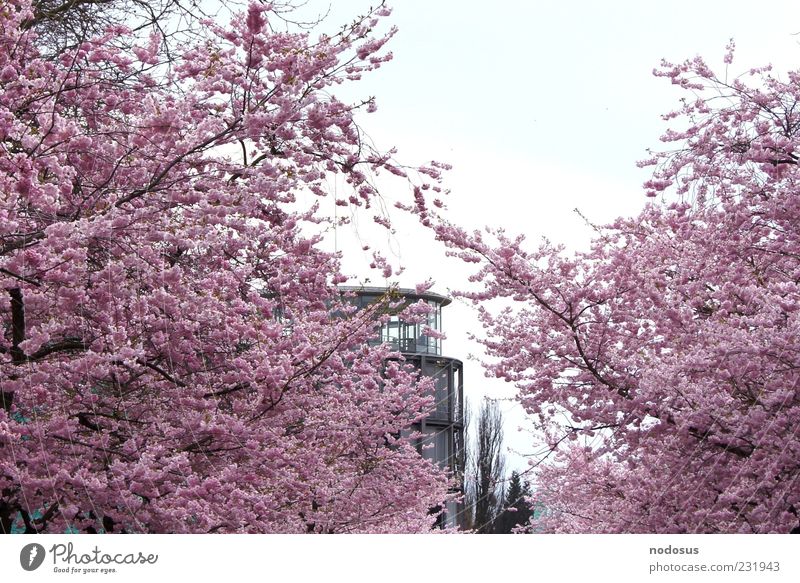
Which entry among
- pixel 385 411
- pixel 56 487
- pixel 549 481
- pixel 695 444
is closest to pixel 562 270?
pixel 695 444

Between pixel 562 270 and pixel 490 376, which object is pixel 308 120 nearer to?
pixel 562 270

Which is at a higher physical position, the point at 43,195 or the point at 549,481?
the point at 43,195

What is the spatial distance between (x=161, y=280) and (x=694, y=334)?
2257mm

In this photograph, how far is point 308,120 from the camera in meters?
3.10

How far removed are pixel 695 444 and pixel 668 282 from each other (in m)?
0.72
